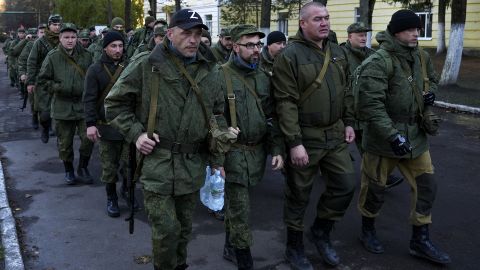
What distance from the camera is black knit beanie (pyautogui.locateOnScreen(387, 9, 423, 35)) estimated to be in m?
4.38

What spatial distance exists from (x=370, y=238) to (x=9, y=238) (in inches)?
129

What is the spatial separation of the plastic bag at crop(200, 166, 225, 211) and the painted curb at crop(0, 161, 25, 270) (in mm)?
1860

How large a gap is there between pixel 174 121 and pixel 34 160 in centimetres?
570

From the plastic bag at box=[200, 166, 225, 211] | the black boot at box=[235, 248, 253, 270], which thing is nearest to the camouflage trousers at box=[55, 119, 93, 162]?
the plastic bag at box=[200, 166, 225, 211]

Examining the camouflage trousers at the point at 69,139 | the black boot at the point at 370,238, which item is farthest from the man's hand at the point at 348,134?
the camouflage trousers at the point at 69,139

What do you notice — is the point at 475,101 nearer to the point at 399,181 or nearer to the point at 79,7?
the point at 399,181

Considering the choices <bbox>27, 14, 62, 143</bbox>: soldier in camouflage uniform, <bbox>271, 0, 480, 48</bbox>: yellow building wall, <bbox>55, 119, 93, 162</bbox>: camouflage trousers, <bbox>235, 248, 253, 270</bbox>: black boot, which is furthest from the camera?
<bbox>271, 0, 480, 48</bbox>: yellow building wall

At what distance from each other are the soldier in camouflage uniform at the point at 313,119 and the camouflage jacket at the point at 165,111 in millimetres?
794

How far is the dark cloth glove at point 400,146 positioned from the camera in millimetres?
4242

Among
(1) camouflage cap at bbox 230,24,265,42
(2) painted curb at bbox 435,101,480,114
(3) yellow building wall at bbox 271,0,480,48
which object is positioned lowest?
(2) painted curb at bbox 435,101,480,114

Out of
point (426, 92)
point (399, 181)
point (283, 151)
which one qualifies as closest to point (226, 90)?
point (283, 151)

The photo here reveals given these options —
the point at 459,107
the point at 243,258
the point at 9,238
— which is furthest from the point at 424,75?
the point at 459,107

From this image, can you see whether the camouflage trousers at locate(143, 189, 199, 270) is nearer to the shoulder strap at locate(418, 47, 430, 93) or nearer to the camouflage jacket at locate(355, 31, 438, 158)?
the camouflage jacket at locate(355, 31, 438, 158)

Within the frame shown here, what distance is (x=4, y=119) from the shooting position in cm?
1258
